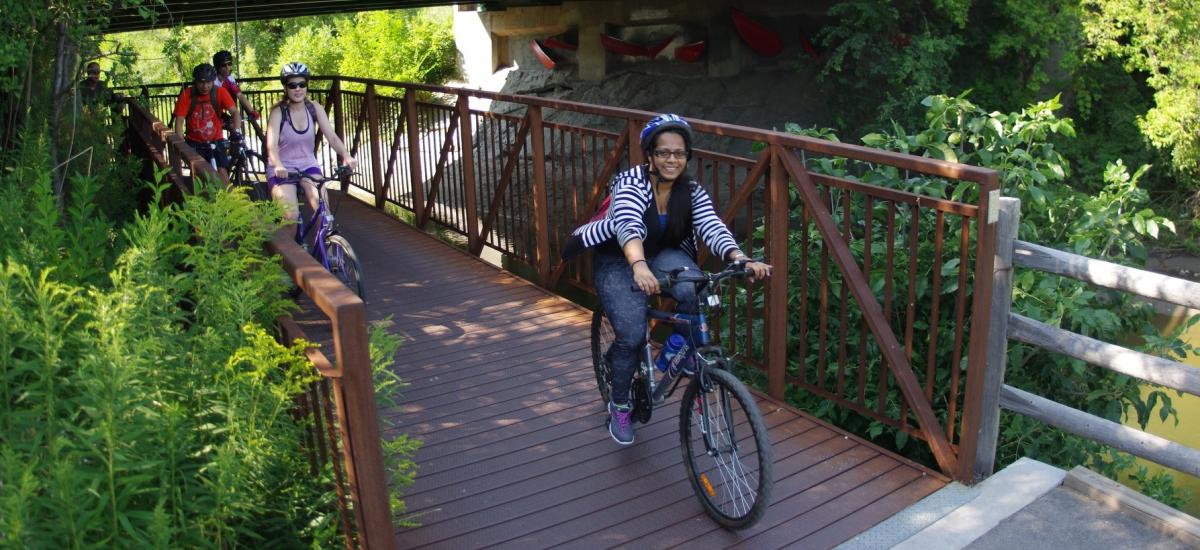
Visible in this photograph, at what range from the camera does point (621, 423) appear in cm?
475

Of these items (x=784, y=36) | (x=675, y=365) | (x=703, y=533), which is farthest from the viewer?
(x=784, y=36)

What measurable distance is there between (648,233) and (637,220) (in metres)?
0.18

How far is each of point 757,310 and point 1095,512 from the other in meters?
3.68

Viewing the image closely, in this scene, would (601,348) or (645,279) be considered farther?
(601,348)

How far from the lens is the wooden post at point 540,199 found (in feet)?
23.6

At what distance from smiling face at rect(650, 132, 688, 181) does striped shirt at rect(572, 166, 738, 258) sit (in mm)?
129

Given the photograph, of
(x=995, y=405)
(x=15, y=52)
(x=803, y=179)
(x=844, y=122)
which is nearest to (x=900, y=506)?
(x=995, y=405)

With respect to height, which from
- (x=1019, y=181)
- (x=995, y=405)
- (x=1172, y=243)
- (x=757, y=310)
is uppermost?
(x=1019, y=181)

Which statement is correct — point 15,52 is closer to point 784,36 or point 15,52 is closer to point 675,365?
point 675,365

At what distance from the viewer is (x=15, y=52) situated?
18.5ft

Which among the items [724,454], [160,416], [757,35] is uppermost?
[757,35]

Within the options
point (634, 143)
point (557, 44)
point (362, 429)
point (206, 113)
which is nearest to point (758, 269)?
point (362, 429)

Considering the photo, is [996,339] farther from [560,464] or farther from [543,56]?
[543,56]

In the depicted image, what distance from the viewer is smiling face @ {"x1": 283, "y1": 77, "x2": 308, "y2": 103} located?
6773 mm
